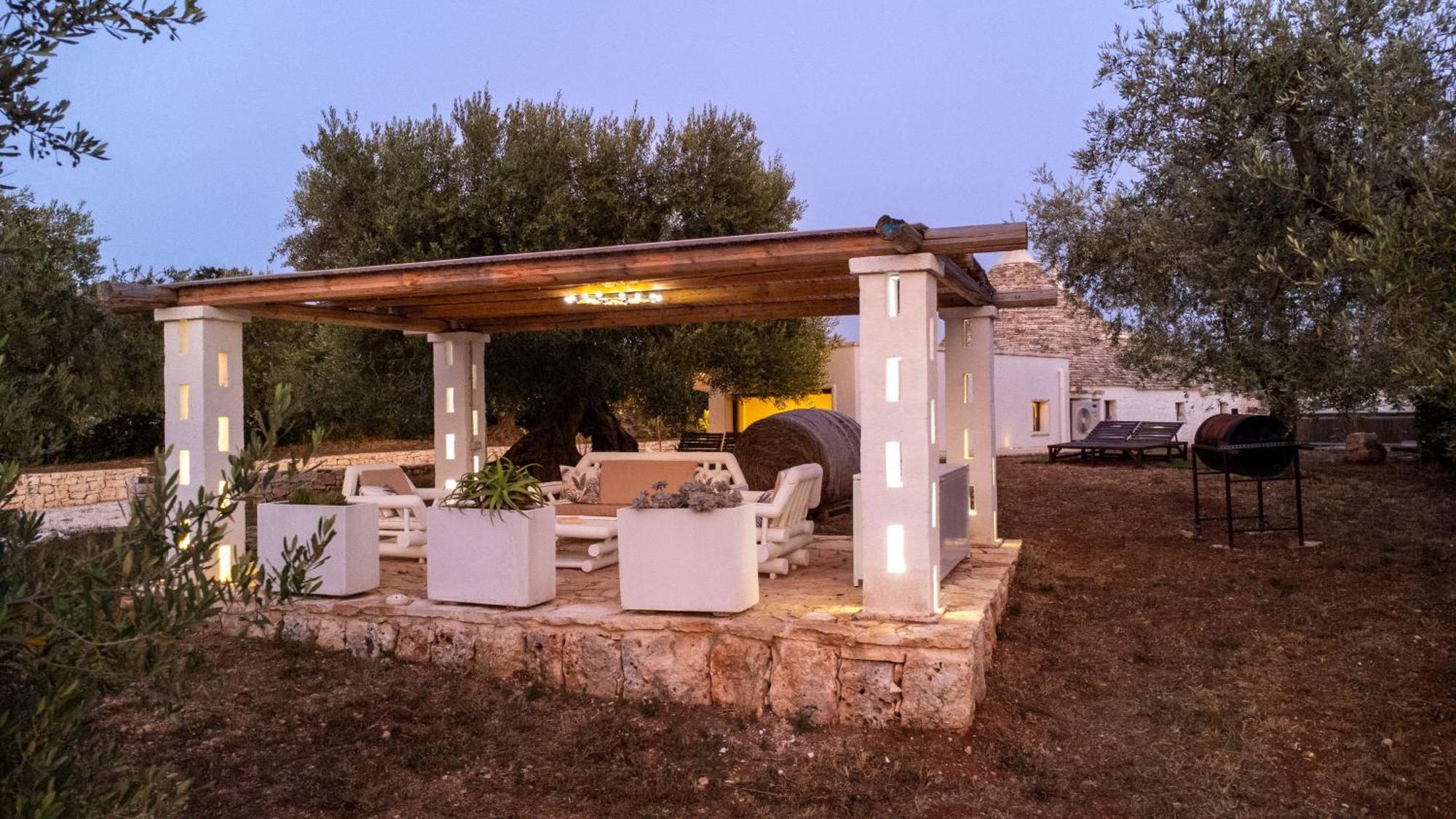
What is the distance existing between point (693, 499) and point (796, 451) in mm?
6358

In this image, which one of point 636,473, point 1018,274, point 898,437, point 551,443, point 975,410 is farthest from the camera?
point 1018,274

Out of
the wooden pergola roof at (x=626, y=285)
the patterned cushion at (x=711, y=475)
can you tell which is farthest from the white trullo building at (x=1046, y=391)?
the wooden pergola roof at (x=626, y=285)

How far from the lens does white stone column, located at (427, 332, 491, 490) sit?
31.1 feet

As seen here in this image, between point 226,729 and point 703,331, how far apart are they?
27.3 feet

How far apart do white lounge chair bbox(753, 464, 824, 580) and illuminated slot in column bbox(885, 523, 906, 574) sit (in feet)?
4.53

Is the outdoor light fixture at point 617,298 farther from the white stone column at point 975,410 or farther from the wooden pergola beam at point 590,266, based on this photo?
the white stone column at point 975,410

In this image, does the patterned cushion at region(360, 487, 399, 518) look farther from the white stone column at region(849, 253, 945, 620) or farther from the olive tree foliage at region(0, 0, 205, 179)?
the olive tree foliage at region(0, 0, 205, 179)

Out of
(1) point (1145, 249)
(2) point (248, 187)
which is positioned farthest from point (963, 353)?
(2) point (248, 187)

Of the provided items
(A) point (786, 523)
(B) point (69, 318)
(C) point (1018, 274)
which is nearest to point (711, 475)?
(A) point (786, 523)

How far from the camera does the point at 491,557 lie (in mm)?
5855

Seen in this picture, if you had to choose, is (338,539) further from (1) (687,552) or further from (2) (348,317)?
(2) (348,317)

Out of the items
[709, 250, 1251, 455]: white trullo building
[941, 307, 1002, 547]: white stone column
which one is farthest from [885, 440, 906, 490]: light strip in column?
[709, 250, 1251, 455]: white trullo building

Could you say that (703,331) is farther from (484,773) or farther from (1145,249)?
(484,773)

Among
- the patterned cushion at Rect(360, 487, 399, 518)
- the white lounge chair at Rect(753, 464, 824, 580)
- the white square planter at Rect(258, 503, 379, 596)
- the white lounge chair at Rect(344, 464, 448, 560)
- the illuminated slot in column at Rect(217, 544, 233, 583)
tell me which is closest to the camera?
the white square planter at Rect(258, 503, 379, 596)
